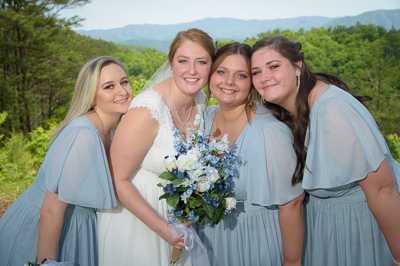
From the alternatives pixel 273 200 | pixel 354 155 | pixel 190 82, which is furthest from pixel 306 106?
pixel 190 82

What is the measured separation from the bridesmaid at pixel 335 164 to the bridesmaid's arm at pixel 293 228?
0.22m

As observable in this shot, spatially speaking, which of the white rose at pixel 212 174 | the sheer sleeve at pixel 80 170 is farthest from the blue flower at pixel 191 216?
the sheer sleeve at pixel 80 170

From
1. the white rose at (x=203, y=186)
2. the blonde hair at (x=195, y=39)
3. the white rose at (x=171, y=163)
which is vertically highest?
the blonde hair at (x=195, y=39)

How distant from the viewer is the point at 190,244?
104 inches

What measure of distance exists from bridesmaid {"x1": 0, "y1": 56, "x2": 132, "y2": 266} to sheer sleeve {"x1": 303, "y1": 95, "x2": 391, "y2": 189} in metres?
1.94

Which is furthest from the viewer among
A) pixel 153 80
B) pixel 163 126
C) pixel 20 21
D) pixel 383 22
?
pixel 383 22

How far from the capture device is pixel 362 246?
2674mm

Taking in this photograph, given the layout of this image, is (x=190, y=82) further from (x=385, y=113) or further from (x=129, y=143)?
(x=385, y=113)

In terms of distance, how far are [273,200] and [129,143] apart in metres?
1.46

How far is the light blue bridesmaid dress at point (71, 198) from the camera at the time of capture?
2590 mm

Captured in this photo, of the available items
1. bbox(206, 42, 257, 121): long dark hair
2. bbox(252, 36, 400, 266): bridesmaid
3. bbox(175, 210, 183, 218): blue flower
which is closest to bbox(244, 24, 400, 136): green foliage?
bbox(206, 42, 257, 121): long dark hair

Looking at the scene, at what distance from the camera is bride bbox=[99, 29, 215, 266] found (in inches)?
107

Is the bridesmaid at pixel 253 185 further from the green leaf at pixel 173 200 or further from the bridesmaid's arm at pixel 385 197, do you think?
the green leaf at pixel 173 200

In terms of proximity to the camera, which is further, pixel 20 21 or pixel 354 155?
pixel 20 21
